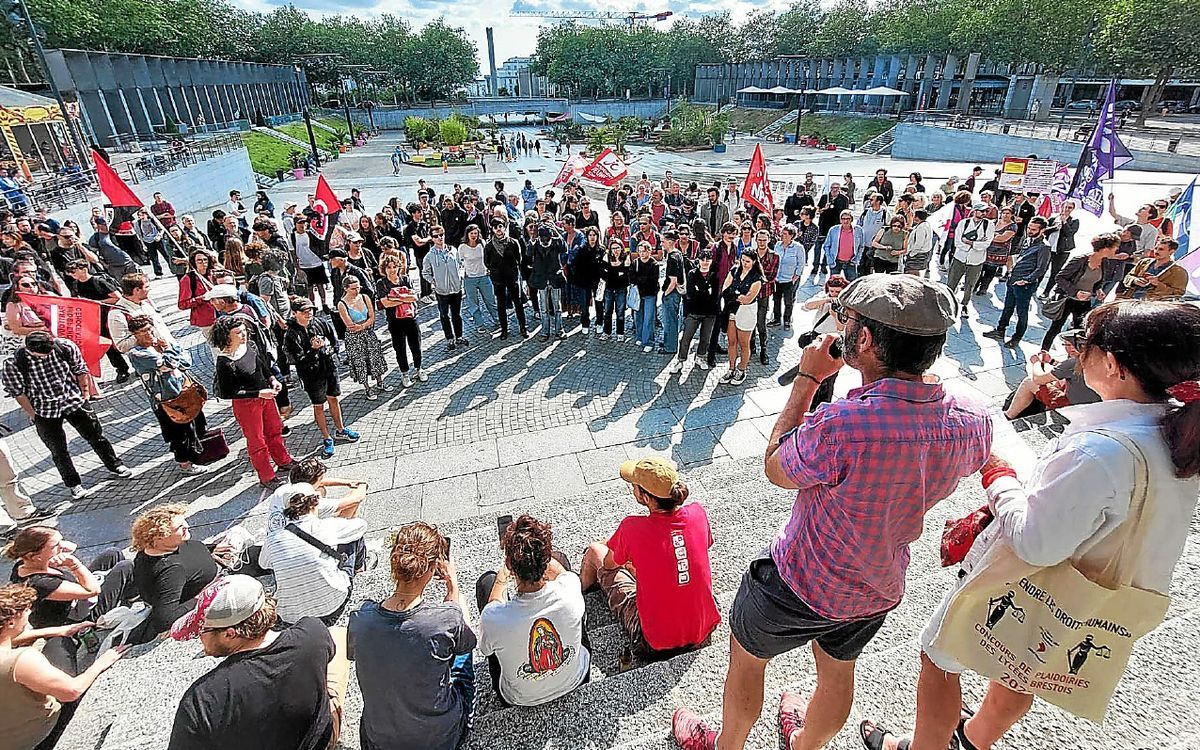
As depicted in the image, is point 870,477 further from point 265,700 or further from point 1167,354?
point 265,700

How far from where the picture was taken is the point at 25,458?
253 inches

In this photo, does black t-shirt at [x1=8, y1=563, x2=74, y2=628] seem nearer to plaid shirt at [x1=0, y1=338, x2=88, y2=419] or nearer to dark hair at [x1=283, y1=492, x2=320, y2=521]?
dark hair at [x1=283, y1=492, x2=320, y2=521]

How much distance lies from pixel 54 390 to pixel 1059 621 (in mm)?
7692

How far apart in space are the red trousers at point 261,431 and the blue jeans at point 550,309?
14.6ft

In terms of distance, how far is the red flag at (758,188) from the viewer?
11141 mm

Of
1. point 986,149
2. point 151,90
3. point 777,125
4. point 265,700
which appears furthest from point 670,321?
point 777,125

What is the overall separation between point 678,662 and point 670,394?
449cm

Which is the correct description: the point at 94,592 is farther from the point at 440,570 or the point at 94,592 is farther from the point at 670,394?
the point at 670,394

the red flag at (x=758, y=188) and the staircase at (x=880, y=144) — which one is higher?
the red flag at (x=758, y=188)

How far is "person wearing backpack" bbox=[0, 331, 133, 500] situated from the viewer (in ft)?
17.3

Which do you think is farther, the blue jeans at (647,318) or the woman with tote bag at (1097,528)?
the blue jeans at (647,318)

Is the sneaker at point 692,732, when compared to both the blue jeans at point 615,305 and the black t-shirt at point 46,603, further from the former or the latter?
the blue jeans at point 615,305

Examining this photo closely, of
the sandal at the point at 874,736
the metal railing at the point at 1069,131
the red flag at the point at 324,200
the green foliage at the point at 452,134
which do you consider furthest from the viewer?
the green foliage at the point at 452,134

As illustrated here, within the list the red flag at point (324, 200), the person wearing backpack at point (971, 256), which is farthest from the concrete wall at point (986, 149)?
the red flag at point (324, 200)
